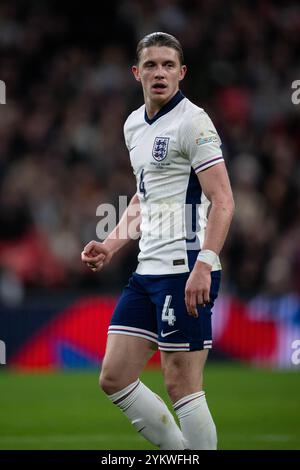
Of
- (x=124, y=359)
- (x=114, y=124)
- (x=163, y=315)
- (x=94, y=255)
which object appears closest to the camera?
(x=163, y=315)

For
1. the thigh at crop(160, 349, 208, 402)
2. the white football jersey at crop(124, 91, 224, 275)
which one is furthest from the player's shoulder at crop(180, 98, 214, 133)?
the thigh at crop(160, 349, 208, 402)

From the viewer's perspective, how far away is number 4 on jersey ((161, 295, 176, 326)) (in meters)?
5.84

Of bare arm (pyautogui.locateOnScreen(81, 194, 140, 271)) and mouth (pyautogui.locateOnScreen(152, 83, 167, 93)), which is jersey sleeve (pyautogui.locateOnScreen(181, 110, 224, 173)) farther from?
bare arm (pyautogui.locateOnScreen(81, 194, 140, 271))

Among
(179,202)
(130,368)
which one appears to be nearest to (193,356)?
(130,368)

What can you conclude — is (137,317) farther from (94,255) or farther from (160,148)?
(160,148)

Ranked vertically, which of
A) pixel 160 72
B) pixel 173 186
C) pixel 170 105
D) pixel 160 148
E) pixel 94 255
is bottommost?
pixel 94 255

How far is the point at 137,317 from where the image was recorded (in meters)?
6.05

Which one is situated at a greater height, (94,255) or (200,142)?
(200,142)

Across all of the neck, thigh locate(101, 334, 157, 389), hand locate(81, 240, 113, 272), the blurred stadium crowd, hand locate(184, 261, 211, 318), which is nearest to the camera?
hand locate(184, 261, 211, 318)

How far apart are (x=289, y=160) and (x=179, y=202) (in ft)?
32.6

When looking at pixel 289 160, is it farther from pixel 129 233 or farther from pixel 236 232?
pixel 129 233

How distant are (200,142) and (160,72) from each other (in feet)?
1.66

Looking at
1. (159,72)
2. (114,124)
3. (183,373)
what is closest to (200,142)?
(159,72)

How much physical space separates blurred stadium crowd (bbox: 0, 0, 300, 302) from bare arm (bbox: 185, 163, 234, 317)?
801 cm
